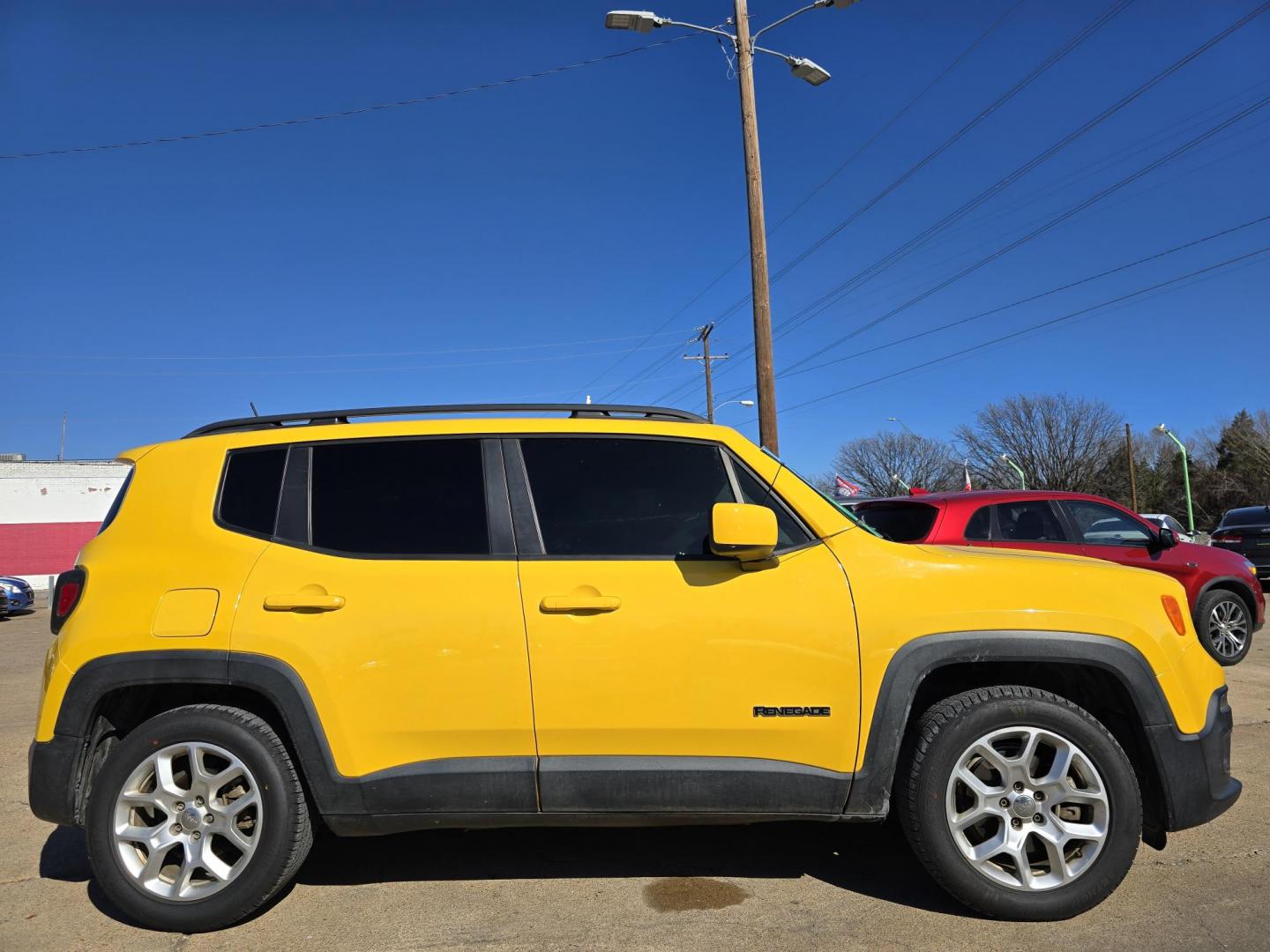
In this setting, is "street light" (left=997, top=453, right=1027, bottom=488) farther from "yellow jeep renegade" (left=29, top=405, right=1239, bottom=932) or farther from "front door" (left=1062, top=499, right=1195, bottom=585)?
"yellow jeep renegade" (left=29, top=405, right=1239, bottom=932)

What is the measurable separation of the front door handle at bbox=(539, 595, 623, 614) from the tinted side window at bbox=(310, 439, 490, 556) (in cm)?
34

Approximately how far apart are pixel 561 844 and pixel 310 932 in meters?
1.17

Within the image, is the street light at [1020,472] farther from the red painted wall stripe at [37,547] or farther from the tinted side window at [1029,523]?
the red painted wall stripe at [37,547]

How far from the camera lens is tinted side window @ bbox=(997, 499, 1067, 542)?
24.1ft

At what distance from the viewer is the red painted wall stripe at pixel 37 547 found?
33.6 metres

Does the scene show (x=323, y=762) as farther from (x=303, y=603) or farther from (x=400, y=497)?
(x=400, y=497)

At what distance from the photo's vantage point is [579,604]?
9.87 ft

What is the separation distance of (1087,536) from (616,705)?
629 centimetres

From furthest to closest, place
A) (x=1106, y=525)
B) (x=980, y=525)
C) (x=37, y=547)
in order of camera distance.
→ 1. (x=37, y=547)
2. (x=1106, y=525)
3. (x=980, y=525)

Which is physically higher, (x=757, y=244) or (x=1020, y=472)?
(x=757, y=244)

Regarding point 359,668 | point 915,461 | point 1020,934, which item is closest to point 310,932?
point 359,668

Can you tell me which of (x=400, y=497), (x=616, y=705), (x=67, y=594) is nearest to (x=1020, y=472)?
(x=616, y=705)

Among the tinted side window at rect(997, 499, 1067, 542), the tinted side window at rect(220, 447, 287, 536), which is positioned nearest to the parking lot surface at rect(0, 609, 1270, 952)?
the tinted side window at rect(220, 447, 287, 536)

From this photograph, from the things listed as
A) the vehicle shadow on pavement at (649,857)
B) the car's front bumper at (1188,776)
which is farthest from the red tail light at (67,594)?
the car's front bumper at (1188,776)
